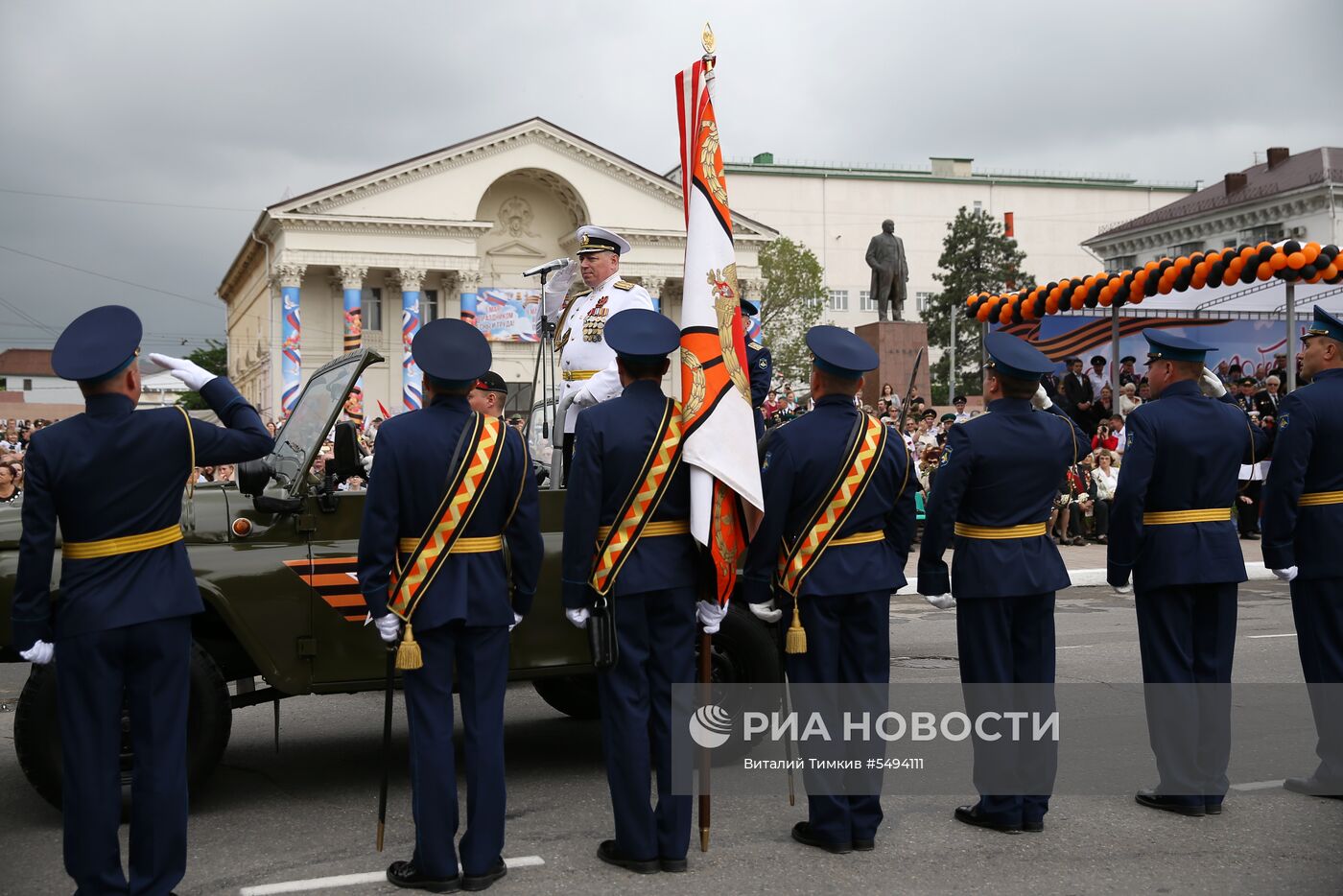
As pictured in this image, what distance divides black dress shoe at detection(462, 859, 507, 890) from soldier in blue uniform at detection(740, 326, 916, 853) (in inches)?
50.9

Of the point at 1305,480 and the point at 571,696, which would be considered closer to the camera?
the point at 1305,480

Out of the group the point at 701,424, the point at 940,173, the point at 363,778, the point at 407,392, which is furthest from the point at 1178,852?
the point at 940,173

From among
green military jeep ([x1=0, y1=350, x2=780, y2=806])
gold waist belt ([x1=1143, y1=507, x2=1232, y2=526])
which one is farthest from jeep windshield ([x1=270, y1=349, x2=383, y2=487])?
gold waist belt ([x1=1143, y1=507, x2=1232, y2=526])

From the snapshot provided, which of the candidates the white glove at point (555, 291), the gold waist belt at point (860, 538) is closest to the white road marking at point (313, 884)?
the gold waist belt at point (860, 538)

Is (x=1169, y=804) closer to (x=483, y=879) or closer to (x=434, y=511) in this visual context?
(x=483, y=879)

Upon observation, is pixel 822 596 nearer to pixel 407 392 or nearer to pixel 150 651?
pixel 150 651

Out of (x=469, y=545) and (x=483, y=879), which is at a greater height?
(x=469, y=545)

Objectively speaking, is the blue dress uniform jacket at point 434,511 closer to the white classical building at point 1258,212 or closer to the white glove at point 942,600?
the white glove at point 942,600

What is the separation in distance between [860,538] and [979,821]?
1.33m

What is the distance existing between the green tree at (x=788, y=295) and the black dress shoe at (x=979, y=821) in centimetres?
5498

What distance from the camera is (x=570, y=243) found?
2477 inches

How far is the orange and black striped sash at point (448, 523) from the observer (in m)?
5.13

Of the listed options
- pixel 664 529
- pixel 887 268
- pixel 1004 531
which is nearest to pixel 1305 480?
pixel 1004 531

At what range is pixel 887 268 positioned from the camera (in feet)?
91.9
